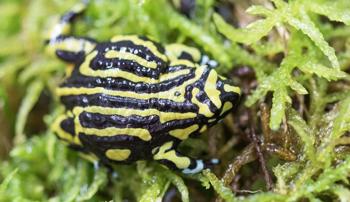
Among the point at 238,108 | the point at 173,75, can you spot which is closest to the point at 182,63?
the point at 173,75

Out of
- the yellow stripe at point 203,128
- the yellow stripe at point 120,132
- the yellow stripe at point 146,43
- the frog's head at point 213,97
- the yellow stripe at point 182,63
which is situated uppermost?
the yellow stripe at point 146,43

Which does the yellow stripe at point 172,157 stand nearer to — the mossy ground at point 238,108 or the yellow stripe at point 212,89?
the mossy ground at point 238,108

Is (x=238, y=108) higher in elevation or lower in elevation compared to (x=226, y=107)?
lower

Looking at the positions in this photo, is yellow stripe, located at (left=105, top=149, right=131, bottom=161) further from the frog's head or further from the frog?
the frog's head

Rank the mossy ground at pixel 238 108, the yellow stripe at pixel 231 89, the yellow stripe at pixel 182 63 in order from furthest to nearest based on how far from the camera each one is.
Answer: the yellow stripe at pixel 182 63 < the yellow stripe at pixel 231 89 < the mossy ground at pixel 238 108

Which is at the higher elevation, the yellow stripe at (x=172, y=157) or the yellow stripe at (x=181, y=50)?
the yellow stripe at (x=181, y=50)

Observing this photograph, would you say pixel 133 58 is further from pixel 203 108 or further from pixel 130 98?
pixel 203 108

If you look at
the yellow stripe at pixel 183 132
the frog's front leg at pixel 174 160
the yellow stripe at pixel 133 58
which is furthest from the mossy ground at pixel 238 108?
the yellow stripe at pixel 133 58

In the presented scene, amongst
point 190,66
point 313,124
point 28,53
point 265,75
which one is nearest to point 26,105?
point 28,53
